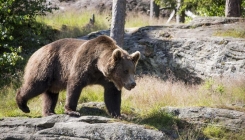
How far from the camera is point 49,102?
29.7 feet

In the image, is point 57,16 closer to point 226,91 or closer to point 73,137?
point 226,91

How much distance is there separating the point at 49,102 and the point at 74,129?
6.92ft

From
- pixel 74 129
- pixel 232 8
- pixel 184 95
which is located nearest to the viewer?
pixel 74 129

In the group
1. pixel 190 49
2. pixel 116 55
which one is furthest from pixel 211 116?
pixel 190 49

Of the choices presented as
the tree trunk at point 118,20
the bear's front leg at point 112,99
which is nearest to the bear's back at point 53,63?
the bear's front leg at point 112,99

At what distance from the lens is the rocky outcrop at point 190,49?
1347 centimetres

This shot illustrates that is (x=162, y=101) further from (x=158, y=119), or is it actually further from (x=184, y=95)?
(x=158, y=119)

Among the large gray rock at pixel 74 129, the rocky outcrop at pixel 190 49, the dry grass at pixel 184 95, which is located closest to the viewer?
the large gray rock at pixel 74 129

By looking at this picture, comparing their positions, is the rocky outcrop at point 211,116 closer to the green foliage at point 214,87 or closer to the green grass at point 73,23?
the green foliage at point 214,87

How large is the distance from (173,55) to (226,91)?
377 centimetres

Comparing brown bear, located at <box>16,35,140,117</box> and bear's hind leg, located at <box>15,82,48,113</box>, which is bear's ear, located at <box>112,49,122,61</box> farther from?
bear's hind leg, located at <box>15,82,48,113</box>

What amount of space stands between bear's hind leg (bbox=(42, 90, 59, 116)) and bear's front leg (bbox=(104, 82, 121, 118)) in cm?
134

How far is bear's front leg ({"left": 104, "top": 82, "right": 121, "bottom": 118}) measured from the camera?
27.4 feet

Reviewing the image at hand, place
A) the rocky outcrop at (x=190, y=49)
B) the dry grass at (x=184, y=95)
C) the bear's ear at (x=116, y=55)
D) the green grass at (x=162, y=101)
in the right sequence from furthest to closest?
the rocky outcrop at (x=190, y=49)
the dry grass at (x=184, y=95)
the green grass at (x=162, y=101)
the bear's ear at (x=116, y=55)
